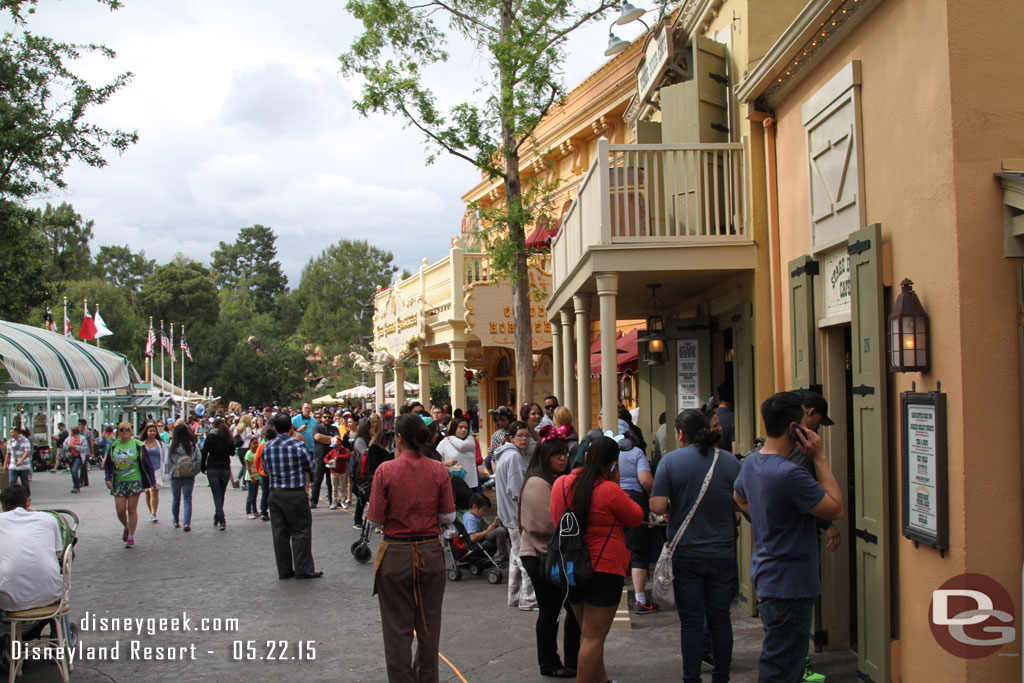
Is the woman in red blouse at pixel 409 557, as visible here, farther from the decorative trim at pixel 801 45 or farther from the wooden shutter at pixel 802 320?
the decorative trim at pixel 801 45

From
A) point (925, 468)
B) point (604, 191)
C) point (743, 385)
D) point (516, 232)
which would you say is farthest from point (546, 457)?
point (516, 232)

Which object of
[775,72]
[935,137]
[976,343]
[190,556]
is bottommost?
[190,556]

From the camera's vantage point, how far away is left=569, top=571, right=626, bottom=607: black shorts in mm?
5574

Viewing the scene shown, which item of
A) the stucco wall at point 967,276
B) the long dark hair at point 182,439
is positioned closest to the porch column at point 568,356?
the long dark hair at point 182,439

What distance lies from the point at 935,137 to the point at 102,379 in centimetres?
1443

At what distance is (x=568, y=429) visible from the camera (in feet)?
31.1

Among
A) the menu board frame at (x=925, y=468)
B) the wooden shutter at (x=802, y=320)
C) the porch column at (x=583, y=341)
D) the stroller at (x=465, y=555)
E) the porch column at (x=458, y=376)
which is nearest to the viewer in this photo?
the menu board frame at (x=925, y=468)

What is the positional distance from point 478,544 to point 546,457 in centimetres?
429

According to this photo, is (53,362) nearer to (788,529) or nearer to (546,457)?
(546,457)

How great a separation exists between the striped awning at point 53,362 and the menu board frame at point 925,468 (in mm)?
11784

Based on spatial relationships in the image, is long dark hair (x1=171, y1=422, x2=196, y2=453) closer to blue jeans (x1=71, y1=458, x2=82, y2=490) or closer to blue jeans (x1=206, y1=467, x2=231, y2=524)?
blue jeans (x1=206, y1=467, x2=231, y2=524)

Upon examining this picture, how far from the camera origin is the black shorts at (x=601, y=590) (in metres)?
5.57

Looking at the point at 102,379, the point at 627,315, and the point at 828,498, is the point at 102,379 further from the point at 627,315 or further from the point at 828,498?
the point at 828,498

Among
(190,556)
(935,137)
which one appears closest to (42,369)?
(190,556)
